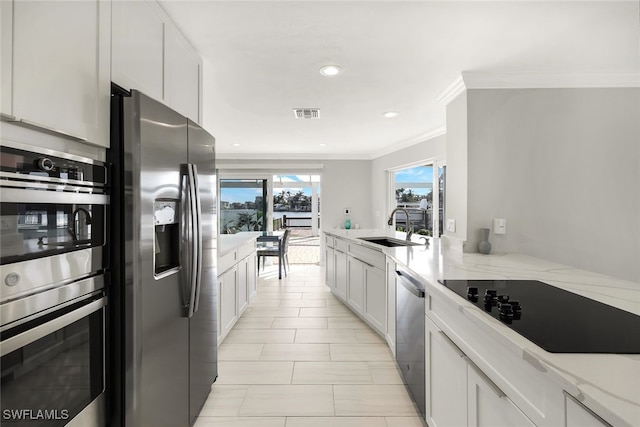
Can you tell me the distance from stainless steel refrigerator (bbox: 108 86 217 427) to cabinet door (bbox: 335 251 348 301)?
2232mm

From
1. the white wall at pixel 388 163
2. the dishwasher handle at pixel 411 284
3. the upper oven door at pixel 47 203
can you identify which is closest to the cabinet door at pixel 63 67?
the upper oven door at pixel 47 203

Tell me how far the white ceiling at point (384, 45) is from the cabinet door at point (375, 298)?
1789 mm

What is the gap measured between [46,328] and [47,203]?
0.38 meters

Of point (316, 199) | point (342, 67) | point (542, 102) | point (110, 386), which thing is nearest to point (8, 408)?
point (110, 386)

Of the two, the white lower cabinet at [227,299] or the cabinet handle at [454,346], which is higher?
Result: the cabinet handle at [454,346]

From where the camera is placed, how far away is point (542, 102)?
2.49 meters

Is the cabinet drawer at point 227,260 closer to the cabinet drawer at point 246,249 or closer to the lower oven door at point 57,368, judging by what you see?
the cabinet drawer at point 246,249

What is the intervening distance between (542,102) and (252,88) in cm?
251

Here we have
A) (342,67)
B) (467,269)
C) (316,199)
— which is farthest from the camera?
(316,199)

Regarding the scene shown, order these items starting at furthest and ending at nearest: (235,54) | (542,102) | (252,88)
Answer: (252,88) < (542,102) < (235,54)

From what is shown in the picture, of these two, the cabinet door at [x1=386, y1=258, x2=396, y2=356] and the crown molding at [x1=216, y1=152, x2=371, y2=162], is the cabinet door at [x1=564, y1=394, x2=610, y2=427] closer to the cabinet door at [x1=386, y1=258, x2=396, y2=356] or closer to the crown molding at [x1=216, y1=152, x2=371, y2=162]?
the cabinet door at [x1=386, y1=258, x2=396, y2=356]

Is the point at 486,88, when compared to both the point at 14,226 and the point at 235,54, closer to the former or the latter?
the point at 235,54

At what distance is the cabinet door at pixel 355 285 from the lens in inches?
131

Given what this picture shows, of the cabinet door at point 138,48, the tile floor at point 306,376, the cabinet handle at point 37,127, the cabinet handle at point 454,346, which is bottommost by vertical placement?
the tile floor at point 306,376
